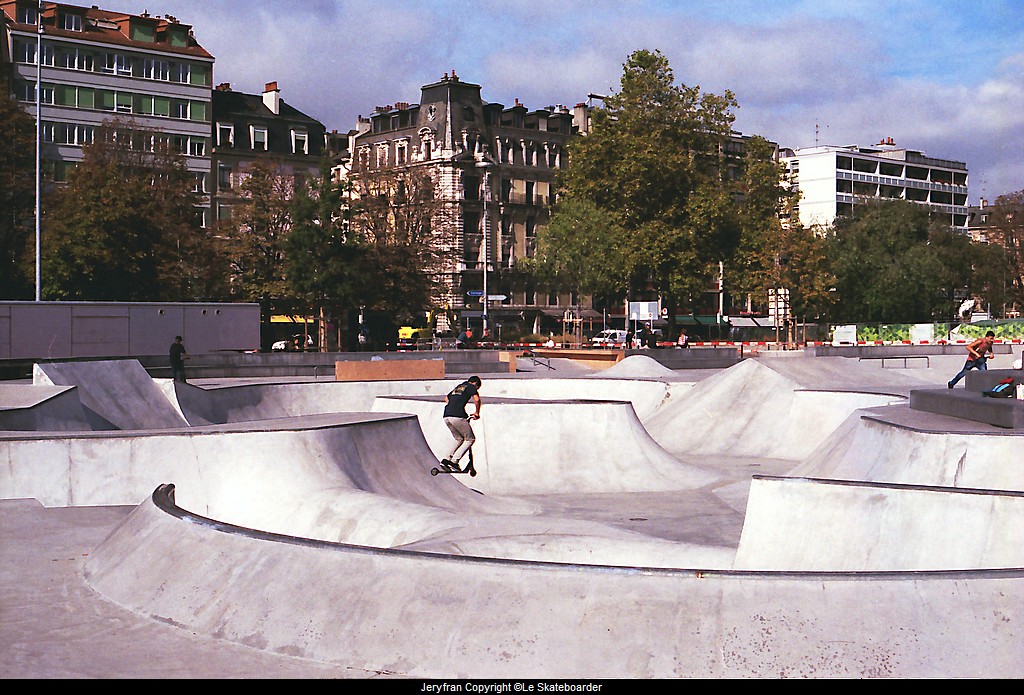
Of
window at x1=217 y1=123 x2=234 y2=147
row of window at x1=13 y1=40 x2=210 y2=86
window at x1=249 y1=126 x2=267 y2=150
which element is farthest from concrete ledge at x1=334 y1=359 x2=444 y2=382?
window at x1=249 y1=126 x2=267 y2=150

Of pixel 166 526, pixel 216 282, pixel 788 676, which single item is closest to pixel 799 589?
pixel 788 676

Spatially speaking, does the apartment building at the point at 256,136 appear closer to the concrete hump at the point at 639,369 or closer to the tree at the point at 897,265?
the tree at the point at 897,265

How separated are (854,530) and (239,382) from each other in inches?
1117

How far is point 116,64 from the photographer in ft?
259

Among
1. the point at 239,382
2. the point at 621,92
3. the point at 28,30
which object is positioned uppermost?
the point at 28,30

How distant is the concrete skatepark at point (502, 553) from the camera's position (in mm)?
6508

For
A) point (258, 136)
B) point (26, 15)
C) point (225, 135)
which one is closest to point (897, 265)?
point (258, 136)

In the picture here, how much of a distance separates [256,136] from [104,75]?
497 inches

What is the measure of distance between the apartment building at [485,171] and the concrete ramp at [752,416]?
56994 mm

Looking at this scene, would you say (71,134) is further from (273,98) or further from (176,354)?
(176,354)

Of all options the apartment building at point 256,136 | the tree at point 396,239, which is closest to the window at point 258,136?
the apartment building at point 256,136

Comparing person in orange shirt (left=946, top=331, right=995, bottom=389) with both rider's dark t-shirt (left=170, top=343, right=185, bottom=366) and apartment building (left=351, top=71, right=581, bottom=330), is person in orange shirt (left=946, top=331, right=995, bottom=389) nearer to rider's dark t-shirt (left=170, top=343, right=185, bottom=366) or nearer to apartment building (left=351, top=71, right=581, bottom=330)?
rider's dark t-shirt (left=170, top=343, right=185, bottom=366)

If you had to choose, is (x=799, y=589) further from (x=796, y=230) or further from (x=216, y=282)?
(x=796, y=230)

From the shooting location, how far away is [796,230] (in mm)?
71500
